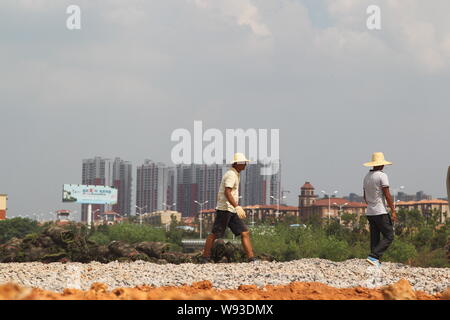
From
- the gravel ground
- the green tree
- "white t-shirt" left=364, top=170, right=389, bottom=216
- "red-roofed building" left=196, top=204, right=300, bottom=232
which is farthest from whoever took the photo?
the green tree

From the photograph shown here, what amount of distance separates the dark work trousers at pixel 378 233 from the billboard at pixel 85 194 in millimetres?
89786

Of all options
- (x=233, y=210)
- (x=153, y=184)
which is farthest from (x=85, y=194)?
(x=233, y=210)

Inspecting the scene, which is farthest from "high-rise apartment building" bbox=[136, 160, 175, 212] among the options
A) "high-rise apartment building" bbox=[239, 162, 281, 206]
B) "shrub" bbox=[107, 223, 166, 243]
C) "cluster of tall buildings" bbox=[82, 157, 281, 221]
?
"shrub" bbox=[107, 223, 166, 243]

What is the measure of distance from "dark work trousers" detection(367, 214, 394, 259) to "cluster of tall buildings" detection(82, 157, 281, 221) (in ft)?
188

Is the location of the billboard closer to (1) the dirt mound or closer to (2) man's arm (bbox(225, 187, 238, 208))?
(2) man's arm (bbox(225, 187, 238, 208))

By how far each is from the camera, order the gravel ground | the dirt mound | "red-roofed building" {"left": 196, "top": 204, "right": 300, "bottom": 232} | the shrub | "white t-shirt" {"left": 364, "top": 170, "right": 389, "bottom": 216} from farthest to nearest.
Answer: "red-roofed building" {"left": 196, "top": 204, "right": 300, "bottom": 232}, the shrub, "white t-shirt" {"left": 364, "top": 170, "right": 389, "bottom": 216}, the gravel ground, the dirt mound

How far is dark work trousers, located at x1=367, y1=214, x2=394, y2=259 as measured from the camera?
988 cm

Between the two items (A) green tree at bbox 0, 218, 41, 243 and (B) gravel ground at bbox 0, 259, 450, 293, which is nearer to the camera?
(B) gravel ground at bbox 0, 259, 450, 293

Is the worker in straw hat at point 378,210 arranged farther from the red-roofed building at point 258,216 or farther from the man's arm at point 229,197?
the red-roofed building at point 258,216

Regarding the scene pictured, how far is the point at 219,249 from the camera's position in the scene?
467 inches

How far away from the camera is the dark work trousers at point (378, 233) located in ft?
32.4
